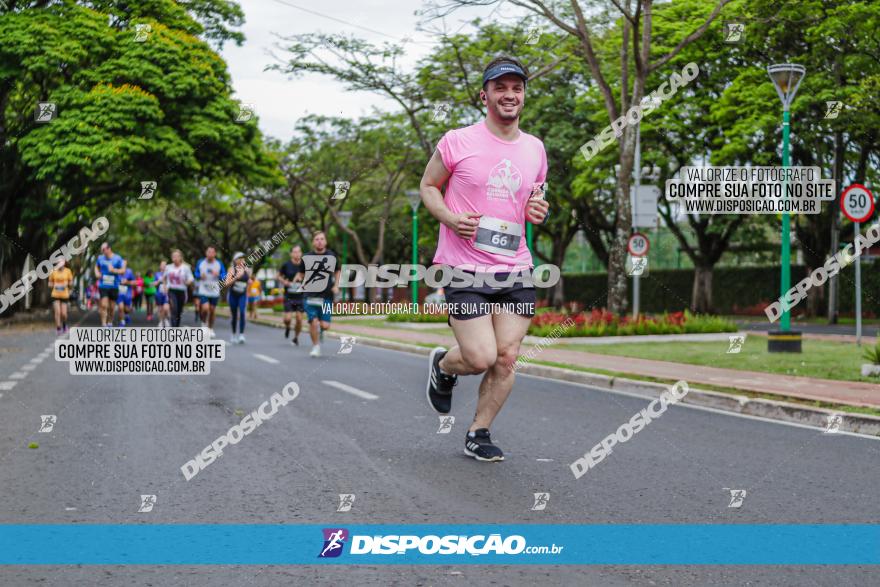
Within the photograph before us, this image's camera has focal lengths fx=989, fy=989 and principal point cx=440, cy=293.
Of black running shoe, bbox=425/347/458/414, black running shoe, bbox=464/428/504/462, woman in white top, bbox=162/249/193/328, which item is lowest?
black running shoe, bbox=464/428/504/462

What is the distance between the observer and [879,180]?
31750 mm

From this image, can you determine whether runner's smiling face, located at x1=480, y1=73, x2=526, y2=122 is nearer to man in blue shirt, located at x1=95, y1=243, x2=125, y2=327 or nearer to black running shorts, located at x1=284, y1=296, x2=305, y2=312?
black running shorts, located at x1=284, y1=296, x2=305, y2=312

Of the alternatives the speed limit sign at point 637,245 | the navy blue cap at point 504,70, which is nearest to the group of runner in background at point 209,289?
the speed limit sign at point 637,245

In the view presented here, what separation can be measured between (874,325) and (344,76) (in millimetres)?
16988

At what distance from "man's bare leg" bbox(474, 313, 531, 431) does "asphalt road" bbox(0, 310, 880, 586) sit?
0.40 m

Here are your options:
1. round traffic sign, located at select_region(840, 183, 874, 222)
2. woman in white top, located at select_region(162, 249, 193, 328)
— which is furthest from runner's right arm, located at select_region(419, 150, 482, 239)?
woman in white top, located at select_region(162, 249, 193, 328)

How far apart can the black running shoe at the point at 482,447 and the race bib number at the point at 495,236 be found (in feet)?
4.00

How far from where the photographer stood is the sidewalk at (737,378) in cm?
941

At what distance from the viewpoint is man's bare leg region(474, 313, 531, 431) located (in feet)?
19.4

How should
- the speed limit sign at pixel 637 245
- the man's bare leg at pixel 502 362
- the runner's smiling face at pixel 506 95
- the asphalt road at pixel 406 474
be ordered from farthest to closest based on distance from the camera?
the speed limit sign at pixel 637 245 → the man's bare leg at pixel 502 362 → the runner's smiling face at pixel 506 95 → the asphalt road at pixel 406 474

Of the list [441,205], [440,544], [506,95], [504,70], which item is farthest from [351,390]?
[440,544]

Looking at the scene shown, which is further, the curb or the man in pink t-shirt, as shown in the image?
the curb

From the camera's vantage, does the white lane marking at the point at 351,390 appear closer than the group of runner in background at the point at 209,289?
Yes

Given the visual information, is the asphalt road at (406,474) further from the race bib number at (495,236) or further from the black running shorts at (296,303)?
the black running shorts at (296,303)
